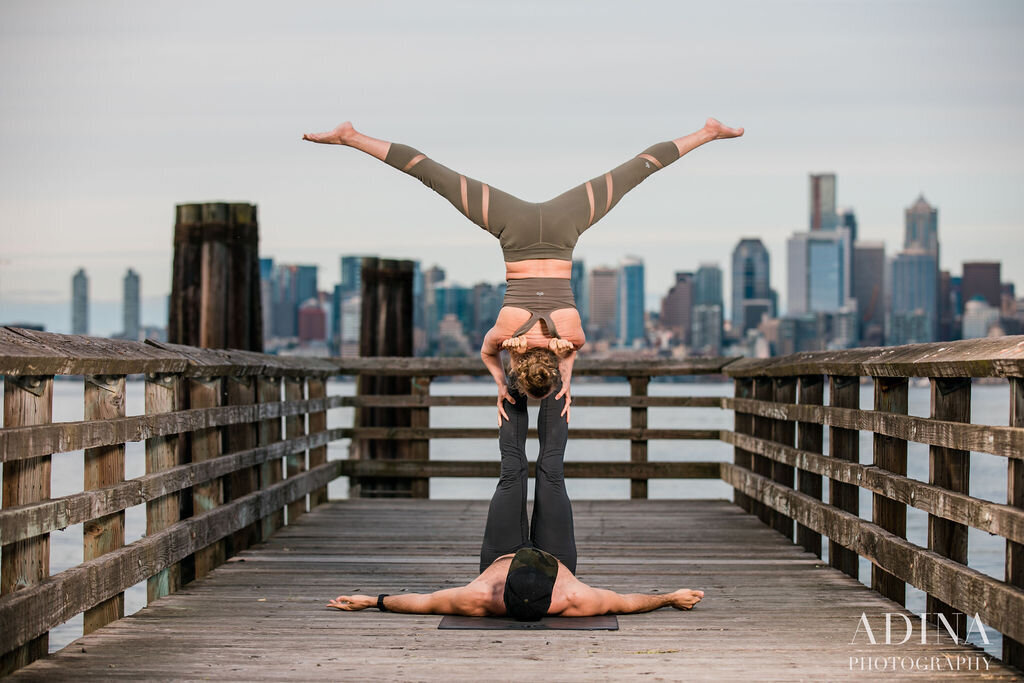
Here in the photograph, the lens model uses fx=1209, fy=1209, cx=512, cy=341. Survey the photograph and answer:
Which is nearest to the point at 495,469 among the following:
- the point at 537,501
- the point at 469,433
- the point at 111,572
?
the point at 469,433

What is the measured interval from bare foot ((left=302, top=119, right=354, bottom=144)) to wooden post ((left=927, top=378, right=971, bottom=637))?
278 centimetres

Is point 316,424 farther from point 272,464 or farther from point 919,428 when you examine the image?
point 919,428

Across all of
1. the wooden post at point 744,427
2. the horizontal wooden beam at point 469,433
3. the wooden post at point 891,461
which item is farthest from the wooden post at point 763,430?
the wooden post at point 891,461

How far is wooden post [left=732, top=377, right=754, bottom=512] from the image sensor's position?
934 centimetres

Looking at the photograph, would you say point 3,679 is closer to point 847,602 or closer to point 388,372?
point 847,602

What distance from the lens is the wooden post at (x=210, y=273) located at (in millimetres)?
9477

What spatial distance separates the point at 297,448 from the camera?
873 centimetres

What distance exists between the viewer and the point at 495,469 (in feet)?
34.8

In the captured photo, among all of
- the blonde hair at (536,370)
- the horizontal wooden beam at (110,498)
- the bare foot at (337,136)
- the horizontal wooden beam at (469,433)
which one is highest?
the bare foot at (337,136)

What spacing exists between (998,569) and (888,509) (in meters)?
10.4

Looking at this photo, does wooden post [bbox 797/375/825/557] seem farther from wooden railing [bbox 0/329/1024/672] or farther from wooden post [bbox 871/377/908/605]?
wooden post [bbox 871/377/908/605]

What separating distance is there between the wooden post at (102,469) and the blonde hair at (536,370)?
1.71 meters

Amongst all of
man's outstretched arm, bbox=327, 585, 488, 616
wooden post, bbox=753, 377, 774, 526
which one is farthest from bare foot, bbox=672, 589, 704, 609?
wooden post, bbox=753, 377, 774, 526

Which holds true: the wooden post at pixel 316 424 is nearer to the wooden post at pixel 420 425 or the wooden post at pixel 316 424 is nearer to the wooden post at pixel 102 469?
the wooden post at pixel 420 425
